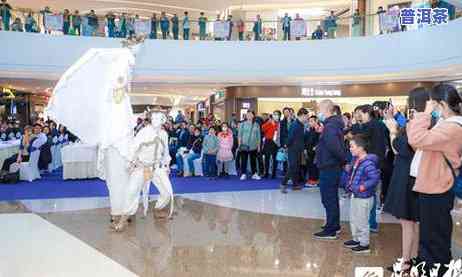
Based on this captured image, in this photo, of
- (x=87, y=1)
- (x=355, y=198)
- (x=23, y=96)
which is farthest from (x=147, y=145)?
(x=23, y=96)

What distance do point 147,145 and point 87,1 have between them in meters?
18.1

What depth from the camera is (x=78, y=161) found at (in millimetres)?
11164

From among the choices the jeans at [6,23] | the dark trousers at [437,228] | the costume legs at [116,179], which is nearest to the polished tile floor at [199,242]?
Answer: the costume legs at [116,179]

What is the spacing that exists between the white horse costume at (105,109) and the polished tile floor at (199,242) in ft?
2.18

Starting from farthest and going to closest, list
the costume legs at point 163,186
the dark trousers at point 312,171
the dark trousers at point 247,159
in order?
the dark trousers at point 247,159, the dark trousers at point 312,171, the costume legs at point 163,186

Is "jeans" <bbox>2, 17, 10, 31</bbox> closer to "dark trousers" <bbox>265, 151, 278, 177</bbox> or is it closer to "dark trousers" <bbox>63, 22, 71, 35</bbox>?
"dark trousers" <bbox>63, 22, 71, 35</bbox>

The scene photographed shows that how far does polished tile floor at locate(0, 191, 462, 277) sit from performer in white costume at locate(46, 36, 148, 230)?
64cm

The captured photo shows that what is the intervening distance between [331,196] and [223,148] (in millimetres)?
6136

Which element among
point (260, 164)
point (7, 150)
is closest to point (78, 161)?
point (7, 150)

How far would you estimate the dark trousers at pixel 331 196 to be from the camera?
5688 mm

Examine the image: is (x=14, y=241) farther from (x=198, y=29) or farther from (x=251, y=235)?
(x=198, y=29)

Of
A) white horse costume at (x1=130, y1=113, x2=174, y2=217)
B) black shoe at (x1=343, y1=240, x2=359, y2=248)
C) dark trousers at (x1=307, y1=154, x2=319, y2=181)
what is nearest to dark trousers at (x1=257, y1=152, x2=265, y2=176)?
dark trousers at (x1=307, y1=154, x2=319, y2=181)

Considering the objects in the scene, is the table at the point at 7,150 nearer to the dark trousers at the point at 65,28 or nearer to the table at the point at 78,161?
the table at the point at 78,161

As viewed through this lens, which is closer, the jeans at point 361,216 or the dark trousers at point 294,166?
the jeans at point 361,216
